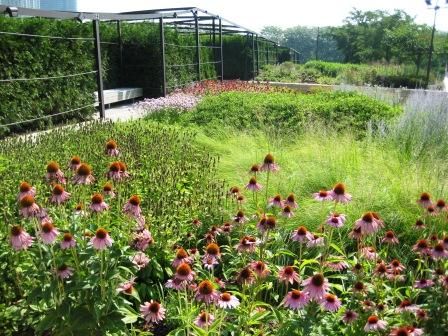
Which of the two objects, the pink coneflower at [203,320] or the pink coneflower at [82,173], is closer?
the pink coneflower at [203,320]

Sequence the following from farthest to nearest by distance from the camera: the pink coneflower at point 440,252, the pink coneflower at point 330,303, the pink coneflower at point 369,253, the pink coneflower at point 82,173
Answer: the pink coneflower at point 369,253 → the pink coneflower at point 82,173 → the pink coneflower at point 440,252 → the pink coneflower at point 330,303

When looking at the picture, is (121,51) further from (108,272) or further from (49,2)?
(49,2)

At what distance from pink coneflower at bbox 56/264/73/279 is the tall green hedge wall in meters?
4.97

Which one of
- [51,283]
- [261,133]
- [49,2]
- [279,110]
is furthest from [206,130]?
[49,2]

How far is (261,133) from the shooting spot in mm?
6809

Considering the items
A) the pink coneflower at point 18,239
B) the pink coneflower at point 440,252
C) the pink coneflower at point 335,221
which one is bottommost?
the pink coneflower at point 440,252

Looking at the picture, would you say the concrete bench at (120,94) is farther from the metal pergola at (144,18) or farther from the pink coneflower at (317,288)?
the pink coneflower at (317,288)

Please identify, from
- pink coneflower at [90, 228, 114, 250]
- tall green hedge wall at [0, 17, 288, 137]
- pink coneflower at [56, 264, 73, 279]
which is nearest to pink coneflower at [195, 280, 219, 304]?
pink coneflower at [90, 228, 114, 250]

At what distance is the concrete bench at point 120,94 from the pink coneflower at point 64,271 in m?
9.37

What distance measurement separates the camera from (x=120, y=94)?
12.3 m

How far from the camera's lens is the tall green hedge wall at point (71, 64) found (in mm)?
7852

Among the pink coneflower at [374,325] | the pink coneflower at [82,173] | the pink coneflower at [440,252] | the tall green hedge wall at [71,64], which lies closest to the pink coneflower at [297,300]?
the pink coneflower at [374,325]

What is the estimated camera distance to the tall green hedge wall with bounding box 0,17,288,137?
7.85 meters

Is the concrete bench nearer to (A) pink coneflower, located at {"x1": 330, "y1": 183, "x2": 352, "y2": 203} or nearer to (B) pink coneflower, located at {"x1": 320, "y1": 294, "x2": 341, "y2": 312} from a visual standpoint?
(A) pink coneflower, located at {"x1": 330, "y1": 183, "x2": 352, "y2": 203}
